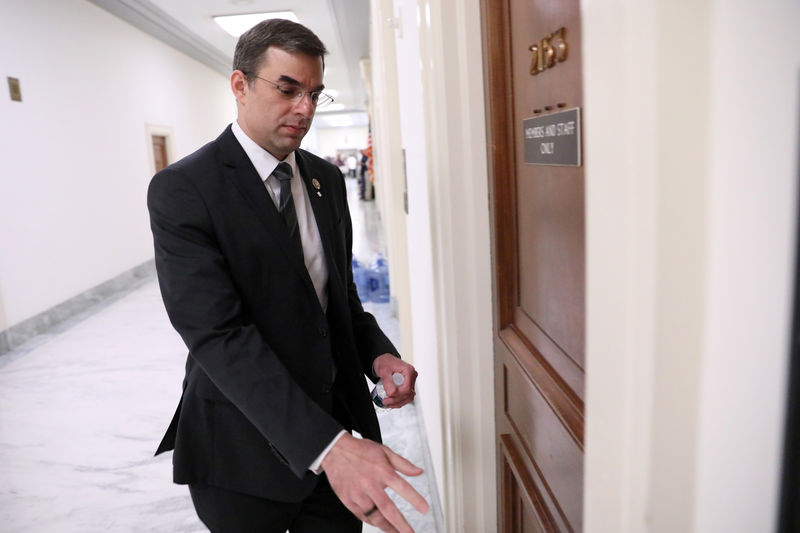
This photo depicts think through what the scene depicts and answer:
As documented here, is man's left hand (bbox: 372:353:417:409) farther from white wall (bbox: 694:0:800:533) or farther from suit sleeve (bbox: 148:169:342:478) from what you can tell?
white wall (bbox: 694:0:800:533)

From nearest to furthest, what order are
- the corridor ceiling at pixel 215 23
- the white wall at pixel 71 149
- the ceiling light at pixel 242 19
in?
the white wall at pixel 71 149
the corridor ceiling at pixel 215 23
the ceiling light at pixel 242 19

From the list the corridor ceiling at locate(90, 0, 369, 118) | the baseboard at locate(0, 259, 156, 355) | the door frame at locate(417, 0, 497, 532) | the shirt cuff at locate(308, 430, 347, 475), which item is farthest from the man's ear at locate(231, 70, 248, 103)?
the corridor ceiling at locate(90, 0, 369, 118)

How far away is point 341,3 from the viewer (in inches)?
291

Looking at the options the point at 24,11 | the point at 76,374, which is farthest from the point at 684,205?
the point at 24,11

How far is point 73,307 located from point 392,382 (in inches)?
226

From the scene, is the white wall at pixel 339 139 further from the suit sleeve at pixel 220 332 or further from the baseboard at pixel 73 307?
the suit sleeve at pixel 220 332

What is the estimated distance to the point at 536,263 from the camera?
1.03m

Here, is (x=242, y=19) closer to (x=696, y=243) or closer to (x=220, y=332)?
(x=220, y=332)

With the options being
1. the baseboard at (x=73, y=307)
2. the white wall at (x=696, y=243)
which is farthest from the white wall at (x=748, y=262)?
the baseboard at (x=73, y=307)

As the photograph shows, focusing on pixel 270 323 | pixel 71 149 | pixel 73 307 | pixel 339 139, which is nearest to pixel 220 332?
pixel 270 323

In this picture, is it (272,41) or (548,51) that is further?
(272,41)

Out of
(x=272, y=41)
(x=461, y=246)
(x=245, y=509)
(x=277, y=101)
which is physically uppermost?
(x=272, y=41)

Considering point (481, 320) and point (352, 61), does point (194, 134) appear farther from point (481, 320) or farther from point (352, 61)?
point (481, 320)

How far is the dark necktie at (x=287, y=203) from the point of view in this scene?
1.17 metres
